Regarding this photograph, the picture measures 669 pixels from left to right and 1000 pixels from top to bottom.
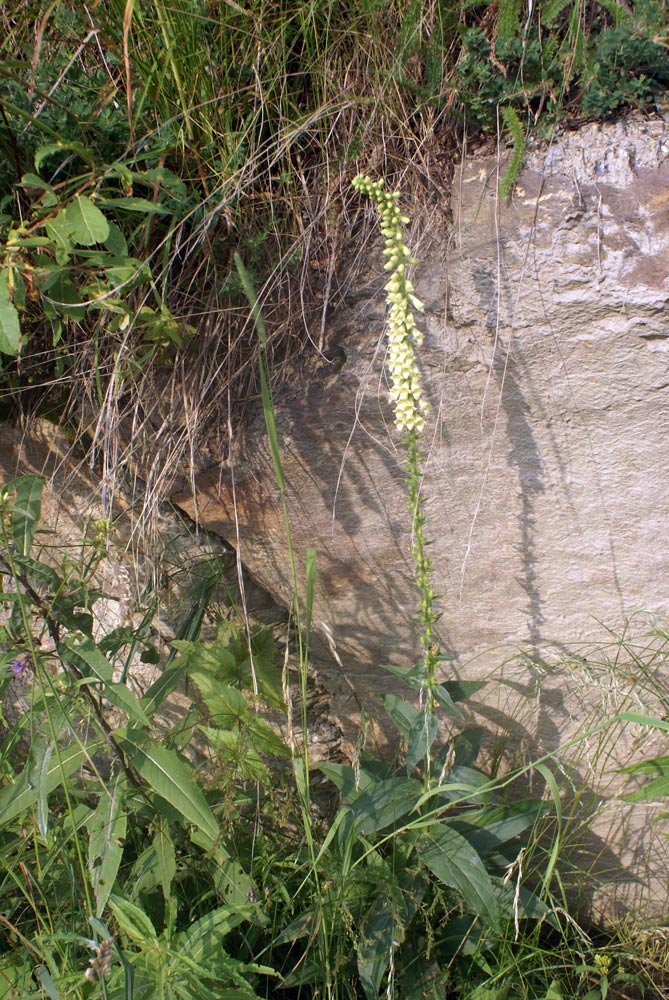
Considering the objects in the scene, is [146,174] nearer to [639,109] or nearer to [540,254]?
[540,254]

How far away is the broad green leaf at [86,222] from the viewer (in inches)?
72.1

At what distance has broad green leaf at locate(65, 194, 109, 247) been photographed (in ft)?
6.01

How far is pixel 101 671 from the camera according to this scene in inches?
65.9

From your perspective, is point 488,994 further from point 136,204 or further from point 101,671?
point 136,204

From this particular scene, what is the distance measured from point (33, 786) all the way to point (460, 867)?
995 millimetres

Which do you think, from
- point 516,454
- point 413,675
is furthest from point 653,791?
point 516,454

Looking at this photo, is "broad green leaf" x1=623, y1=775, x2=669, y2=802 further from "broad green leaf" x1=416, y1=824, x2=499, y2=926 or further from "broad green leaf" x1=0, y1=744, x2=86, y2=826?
"broad green leaf" x1=0, y1=744, x2=86, y2=826

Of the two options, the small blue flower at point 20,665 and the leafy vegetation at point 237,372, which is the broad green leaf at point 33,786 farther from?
the small blue flower at point 20,665

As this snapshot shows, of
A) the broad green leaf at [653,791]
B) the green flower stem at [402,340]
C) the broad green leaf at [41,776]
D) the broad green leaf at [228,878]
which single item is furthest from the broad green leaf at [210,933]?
the broad green leaf at [653,791]

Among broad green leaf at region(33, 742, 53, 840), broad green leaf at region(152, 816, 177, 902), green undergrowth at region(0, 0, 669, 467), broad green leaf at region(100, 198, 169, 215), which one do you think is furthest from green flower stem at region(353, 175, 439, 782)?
broad green leaf at region(33, 742, 53, 840)

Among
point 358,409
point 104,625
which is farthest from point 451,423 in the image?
point 104,625

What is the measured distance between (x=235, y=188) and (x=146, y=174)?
243mm

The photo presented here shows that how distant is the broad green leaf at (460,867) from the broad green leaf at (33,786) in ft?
2.79

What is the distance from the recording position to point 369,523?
2.24 metres
